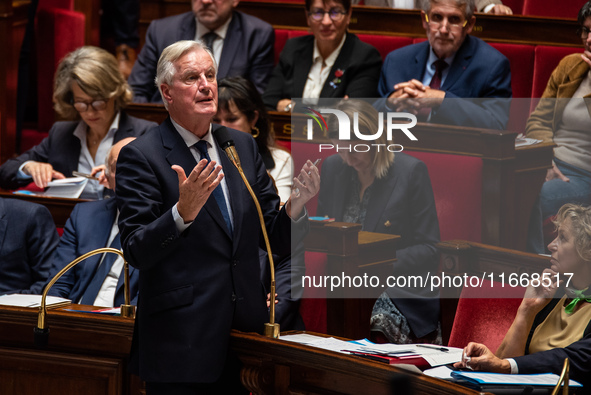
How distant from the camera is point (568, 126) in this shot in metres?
1.98

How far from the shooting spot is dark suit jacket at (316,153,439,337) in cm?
160

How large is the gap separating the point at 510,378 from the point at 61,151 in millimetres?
1509

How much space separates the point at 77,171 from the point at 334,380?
1.26 metres

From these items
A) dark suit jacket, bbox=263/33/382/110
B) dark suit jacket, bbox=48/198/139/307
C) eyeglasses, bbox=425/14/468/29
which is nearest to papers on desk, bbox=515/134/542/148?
eyeglasses, bbox=425/14/468/29

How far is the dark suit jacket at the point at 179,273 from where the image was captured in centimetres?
117

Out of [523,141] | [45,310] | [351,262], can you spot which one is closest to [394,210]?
[351,262]

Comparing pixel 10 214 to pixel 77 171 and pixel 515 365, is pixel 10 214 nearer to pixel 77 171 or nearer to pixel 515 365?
pixel 77 171

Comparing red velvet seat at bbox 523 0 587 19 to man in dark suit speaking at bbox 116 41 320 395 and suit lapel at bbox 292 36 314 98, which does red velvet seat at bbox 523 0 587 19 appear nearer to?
suit lapel at bbox 292 36 314 98

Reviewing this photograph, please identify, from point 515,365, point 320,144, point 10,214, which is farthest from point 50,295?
point 515,365

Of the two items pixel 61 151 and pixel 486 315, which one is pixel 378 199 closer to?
pixel 486 315

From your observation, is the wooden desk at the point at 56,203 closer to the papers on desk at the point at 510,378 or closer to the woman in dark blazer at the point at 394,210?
the woman in dark blazer at the point at 394,210

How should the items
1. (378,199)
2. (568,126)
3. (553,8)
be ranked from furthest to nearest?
(553,8) < (568,126) < (378,199)

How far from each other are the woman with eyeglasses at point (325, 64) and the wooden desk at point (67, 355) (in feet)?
3.68

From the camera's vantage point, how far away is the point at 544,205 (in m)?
1.74
